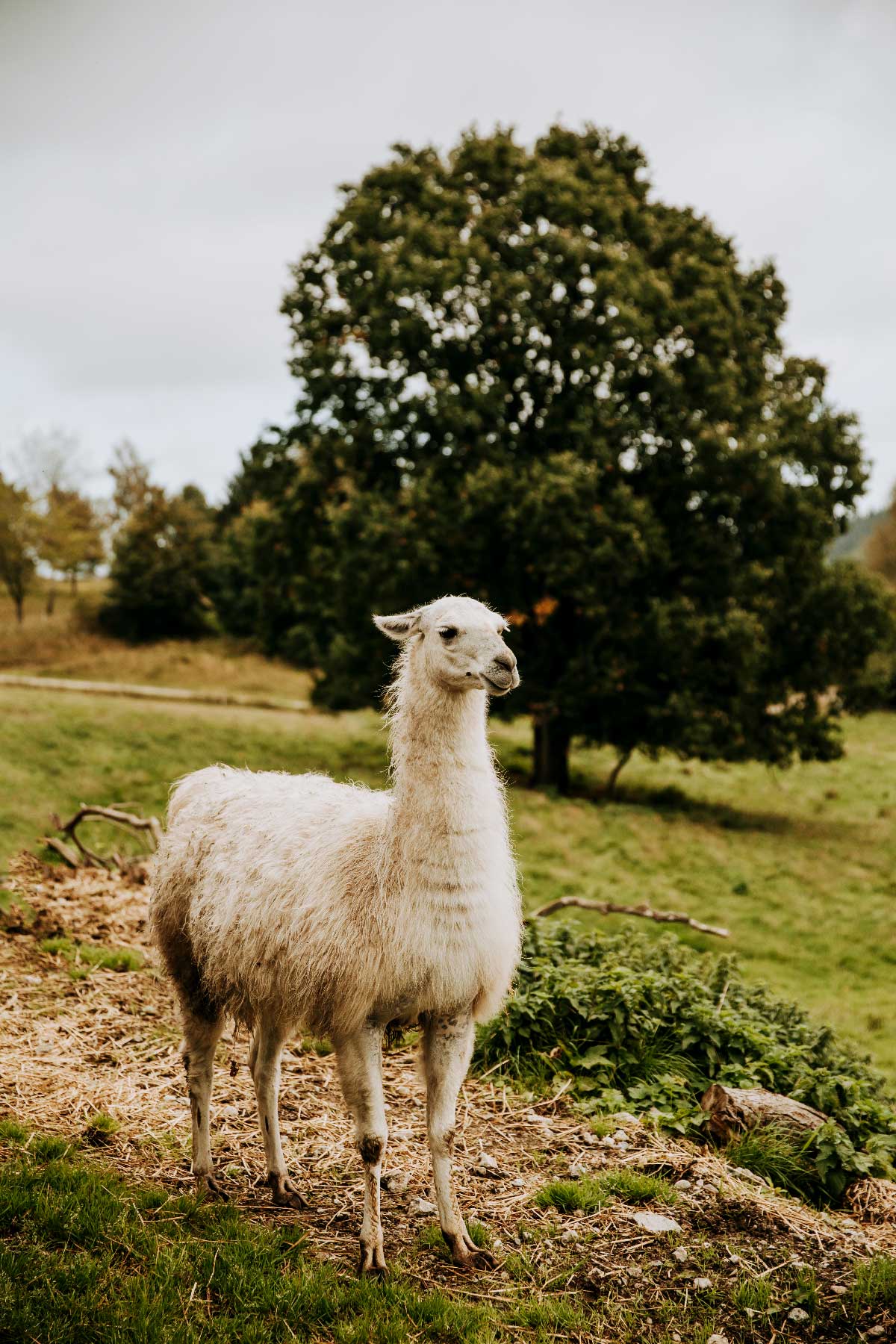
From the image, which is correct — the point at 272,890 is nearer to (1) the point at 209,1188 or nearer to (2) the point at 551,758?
(1) the point at 209,1188

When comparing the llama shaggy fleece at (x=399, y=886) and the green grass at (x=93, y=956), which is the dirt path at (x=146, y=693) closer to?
the green grass at (x=93, y=956)

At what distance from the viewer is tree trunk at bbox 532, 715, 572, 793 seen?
64.7ft

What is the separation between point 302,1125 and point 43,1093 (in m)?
1.59

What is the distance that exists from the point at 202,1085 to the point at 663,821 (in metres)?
14.1

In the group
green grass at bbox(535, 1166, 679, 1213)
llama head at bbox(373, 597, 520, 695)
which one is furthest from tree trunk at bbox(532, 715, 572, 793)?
llama head at bbox(373, 597, 520, 695)

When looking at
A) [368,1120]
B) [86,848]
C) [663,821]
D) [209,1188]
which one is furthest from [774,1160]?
[663,821]

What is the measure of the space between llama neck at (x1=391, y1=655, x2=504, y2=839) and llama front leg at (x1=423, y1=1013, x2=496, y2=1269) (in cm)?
88

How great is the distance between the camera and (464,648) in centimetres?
439

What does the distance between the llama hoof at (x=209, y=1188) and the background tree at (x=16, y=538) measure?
117 ft

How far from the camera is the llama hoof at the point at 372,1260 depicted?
4.39 m

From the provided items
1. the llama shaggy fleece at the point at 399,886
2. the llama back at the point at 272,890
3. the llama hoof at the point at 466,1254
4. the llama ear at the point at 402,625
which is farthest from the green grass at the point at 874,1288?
the llama ear at the point at 402,625

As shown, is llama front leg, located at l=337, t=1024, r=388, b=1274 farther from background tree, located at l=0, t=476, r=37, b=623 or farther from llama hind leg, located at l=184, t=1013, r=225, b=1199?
background tree, located at l=0, t=476, r=37, b=623

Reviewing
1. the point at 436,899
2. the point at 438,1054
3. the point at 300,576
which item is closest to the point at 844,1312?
→ the point at 438,1054

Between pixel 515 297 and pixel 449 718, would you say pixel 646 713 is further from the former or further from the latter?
pixel 449 718
